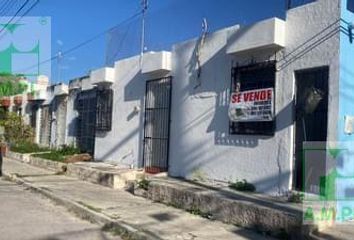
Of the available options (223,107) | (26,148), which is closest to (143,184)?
(223,107)

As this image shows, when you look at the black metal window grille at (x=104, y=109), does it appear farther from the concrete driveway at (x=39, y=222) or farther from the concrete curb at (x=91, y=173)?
the concrete driveway at (x=39, y=222)

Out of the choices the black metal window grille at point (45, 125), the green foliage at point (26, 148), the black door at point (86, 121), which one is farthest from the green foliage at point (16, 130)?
the black door at point (86, 121)

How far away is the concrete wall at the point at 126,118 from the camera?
53.4 ft

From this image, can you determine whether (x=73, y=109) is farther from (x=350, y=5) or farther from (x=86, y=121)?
(x=350, y=5)

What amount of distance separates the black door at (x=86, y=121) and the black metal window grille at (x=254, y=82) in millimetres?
9449

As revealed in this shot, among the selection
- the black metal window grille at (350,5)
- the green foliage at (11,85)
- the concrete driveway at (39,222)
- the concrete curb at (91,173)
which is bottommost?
the concrete driveway at (39,222)

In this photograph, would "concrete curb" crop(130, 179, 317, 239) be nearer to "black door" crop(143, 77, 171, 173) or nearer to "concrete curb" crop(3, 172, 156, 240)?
"concrete curb" crop(3, 172, 156, 240)

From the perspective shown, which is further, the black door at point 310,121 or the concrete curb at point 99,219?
the black door at point 310,121

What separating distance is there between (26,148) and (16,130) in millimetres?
4269

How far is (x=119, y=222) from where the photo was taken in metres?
9.60

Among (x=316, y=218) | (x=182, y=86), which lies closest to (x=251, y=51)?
(x=182, y=86)

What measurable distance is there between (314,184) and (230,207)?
165 centimetres

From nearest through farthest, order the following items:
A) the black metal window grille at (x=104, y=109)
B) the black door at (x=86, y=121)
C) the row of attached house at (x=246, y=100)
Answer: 1. the row of attached house at (x=246, y=100)
2. the black metal window grille at (x=104, y=109)
3. the black door at (x=86, y=121)

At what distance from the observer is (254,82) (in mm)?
11414
